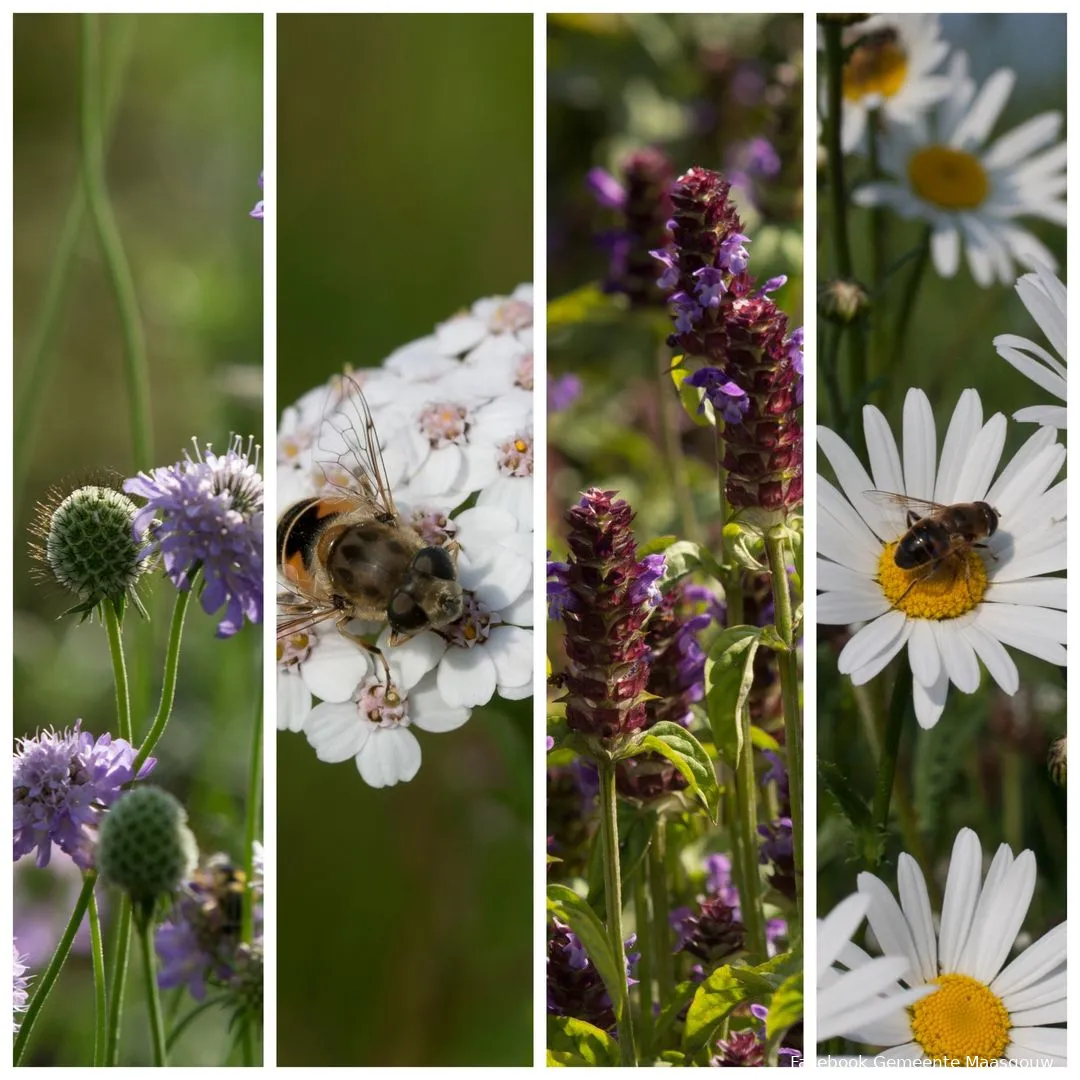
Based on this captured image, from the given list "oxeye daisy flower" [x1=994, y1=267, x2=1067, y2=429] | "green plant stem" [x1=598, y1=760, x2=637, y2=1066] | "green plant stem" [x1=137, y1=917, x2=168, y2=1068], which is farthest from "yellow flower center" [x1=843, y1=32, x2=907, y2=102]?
"green plant stem" [x1=137, y1=917, x2=168, y2=1068]

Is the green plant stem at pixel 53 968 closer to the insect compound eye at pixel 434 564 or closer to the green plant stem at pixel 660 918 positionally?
the insect compound eye at pixel 434 564

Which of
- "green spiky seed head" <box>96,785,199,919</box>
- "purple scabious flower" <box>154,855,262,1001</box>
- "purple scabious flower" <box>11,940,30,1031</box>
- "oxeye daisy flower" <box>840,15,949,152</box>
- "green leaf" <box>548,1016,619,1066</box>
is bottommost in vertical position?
"green leaf" <box>548,1016,619,1066</box>

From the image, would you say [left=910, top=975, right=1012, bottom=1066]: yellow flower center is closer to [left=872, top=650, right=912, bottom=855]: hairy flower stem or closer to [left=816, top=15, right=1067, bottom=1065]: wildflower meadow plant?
[left=816, top=15, right=1067, bottom=1065]: wildflower meadow plant

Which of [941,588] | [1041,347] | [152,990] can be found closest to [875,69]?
[1041,347]

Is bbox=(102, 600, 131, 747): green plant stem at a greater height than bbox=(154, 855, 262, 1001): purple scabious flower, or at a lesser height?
greater

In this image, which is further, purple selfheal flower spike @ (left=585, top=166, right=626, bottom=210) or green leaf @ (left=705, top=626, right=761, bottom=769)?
purple selfheal flower spike @ (left=585, top=166, right=626, bottom=210)

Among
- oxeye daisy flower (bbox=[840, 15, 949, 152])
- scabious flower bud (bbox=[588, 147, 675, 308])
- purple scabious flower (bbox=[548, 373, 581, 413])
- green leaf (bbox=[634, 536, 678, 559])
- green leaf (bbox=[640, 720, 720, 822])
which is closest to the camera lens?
green leaf (bbox=[640, 720, 720, 822])

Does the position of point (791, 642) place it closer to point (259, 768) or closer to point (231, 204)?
point (259, 768)
